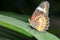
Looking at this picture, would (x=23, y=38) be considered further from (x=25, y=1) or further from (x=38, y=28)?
(x=25, y=1)

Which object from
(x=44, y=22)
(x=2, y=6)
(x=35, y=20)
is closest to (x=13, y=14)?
(x=2, y=6)

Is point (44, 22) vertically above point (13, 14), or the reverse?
point (13, 14)

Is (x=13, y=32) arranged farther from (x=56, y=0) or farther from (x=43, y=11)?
(x=56, y=0)

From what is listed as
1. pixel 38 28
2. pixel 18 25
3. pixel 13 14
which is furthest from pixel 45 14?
pixel 13 14

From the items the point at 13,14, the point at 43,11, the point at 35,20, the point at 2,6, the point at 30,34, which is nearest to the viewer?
the point at 30,34

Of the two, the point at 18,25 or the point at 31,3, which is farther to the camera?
the point at 31,3

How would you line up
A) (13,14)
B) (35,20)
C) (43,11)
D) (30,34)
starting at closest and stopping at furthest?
(30,34) < (43,11) < (35,20) < (13,14)

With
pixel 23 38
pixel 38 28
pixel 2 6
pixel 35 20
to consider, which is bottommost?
pixel 23 38
